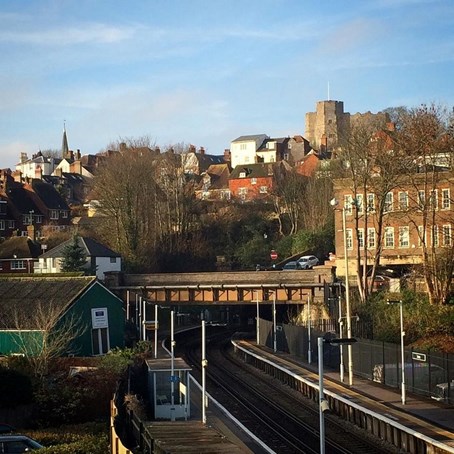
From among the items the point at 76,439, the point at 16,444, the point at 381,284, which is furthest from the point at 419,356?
the point at 381,284

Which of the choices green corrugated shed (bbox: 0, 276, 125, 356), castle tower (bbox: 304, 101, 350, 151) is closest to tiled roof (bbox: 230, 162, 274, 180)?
green corrugated shed (bbox: 0, 276, 125, 356)

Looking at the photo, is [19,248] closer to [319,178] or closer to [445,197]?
[319,178]

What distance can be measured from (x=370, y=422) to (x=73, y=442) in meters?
10.8

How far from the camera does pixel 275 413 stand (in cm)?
3600

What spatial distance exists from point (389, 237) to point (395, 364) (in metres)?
26.4

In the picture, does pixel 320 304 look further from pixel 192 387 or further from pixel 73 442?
pixel 73 442

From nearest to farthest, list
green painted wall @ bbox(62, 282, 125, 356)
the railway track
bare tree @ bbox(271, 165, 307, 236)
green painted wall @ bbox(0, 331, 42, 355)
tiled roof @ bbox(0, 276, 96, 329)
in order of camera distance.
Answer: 1. the railway track
2. green painted wall @ bbox(0, 331, 42, 355)
3. tiled roof @ bbox(0, 276, 96, 329)
4. green painted wall @ bbox(62, 282, 125, 356)
5. bare tree @ bbox(271, 165, 307, 236)

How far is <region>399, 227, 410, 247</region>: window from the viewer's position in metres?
62.0

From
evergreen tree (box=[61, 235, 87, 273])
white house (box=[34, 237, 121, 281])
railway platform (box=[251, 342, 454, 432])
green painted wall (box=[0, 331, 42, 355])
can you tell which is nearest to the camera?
railway platform (box=[251, 342, 454, 432])

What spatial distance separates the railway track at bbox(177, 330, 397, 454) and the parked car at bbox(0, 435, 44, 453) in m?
8.22

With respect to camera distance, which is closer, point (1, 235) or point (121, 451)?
point (121, 451)

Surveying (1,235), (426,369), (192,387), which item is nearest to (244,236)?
(1,235)

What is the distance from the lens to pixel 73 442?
2997 centimetres

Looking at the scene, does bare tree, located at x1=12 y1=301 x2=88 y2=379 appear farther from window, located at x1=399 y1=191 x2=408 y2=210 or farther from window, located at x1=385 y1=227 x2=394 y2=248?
window, located at x1=385 y1=227 x2=394 y2=248
